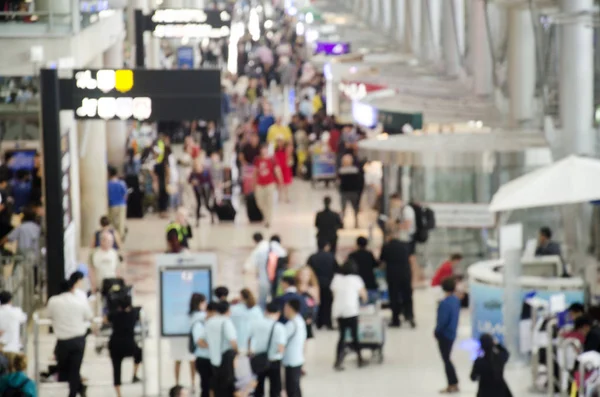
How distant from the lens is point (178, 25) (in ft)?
115

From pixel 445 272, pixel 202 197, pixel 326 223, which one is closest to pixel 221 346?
pixel 445 272

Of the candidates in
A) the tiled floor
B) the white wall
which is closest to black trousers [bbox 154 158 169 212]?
the tiled floor


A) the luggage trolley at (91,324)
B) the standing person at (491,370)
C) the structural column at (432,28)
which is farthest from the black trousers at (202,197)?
the structural column at (432,28)

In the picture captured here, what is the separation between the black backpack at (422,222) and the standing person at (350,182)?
476 cm

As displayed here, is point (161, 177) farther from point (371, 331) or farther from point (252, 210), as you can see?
point (371, 331)

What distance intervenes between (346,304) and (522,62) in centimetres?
1052

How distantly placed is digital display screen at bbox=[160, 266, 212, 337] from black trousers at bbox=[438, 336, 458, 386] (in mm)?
2355

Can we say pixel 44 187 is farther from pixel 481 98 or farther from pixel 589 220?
pixel 481 98

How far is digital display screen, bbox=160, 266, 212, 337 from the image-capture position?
17891mm

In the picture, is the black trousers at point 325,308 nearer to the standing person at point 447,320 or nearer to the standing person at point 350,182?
the standing person at point 447,320

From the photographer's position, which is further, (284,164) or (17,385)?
(284,164)

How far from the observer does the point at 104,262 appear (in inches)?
801

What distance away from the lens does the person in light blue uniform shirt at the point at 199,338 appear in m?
16.8

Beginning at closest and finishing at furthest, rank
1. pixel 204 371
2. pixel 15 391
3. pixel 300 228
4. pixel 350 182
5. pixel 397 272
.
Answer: pixel 15 391 < pixel 204 371 < pixel 397 272 < pixel 350 182 < pixel 300 228
